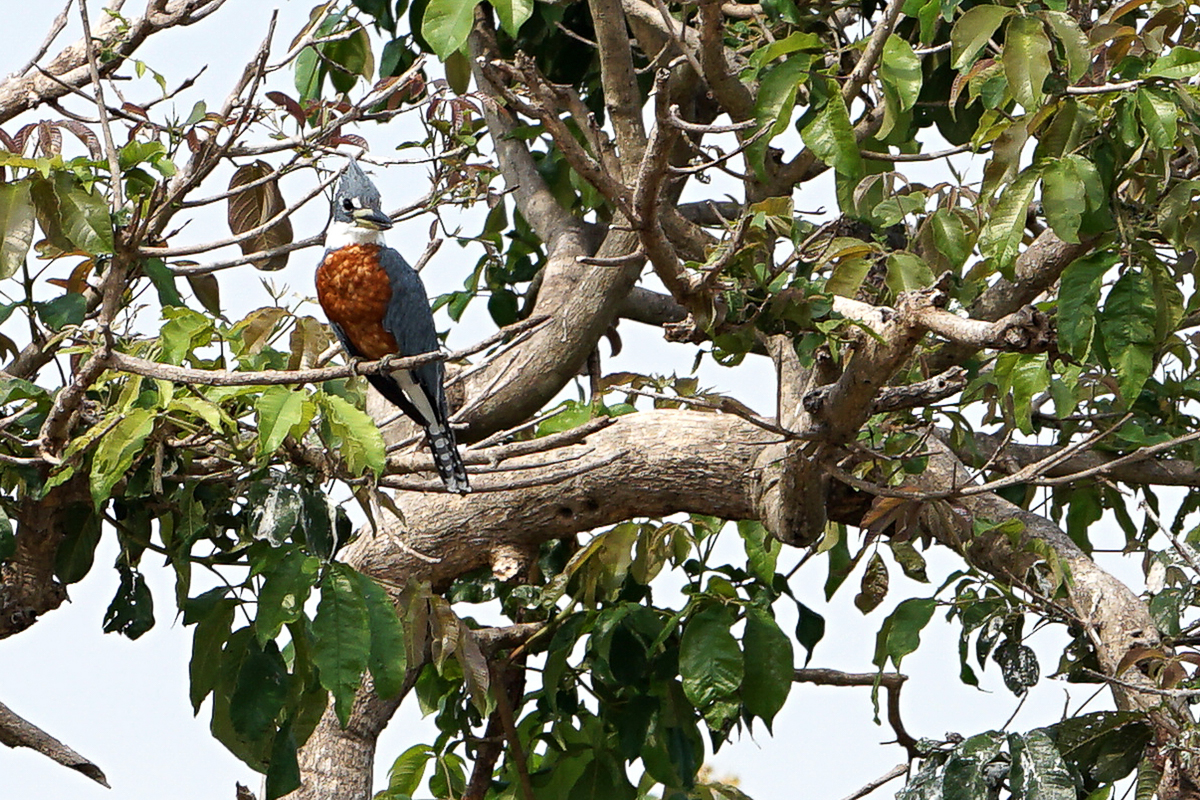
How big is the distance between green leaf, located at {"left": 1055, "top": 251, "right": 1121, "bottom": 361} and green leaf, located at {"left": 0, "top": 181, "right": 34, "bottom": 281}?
5.08 feet

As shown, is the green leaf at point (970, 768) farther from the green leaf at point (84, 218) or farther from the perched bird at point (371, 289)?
the green leaf at point (84, 218)

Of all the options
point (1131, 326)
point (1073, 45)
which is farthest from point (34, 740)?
point (1073, 45)

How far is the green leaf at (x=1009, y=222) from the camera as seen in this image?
2064 mm

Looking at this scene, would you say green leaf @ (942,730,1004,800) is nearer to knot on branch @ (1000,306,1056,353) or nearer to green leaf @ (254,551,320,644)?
knot on branch @ (1000,306,1056,353)

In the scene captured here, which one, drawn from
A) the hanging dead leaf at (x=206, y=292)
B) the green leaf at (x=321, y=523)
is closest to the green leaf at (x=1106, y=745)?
the green leaf at (x=321, y=523)

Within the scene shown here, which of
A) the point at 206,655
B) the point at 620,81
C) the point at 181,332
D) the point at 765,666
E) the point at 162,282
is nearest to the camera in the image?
the point at 181,332

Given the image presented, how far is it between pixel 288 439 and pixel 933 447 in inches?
57.9

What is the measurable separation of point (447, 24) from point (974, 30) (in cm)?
82

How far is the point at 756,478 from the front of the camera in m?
2.86

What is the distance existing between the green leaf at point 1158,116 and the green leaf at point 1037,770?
1020mm

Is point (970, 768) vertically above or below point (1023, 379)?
below

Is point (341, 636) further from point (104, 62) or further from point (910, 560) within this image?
point (910, 560)

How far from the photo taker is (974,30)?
2.15 meters

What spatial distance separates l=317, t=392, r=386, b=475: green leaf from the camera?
6.66 feet
